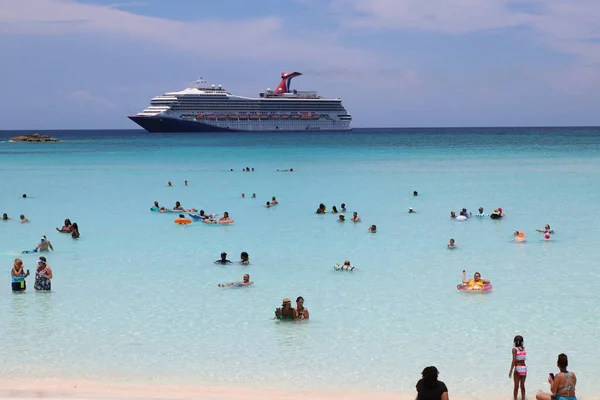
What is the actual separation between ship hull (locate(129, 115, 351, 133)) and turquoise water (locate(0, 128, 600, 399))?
444ft

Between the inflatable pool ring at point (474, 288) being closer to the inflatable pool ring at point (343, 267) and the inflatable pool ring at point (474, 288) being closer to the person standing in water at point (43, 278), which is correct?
the inflatable pool ring at point (343, 267)

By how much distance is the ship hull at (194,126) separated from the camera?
6993 inches

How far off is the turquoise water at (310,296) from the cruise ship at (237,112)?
133649 mm

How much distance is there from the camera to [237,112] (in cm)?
18050

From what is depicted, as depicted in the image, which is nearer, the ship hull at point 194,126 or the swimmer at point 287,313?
the swimmer at point 287,313

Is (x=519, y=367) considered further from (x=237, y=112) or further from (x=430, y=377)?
(x=237, y=112)

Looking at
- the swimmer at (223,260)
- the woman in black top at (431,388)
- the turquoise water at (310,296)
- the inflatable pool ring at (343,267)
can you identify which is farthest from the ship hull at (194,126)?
the woman in black top at (431,388)

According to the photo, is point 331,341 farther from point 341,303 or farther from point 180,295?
point 180,295

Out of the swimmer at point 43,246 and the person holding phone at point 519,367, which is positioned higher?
the person holding phone at point 519,367

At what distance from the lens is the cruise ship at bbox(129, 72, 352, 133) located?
575ft

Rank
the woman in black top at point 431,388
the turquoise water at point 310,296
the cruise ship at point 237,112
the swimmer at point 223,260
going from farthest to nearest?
the cruise ship at point 237,112, the swimmer at point 223,260, the turquoise water at point 310,296, the woman in black top at point 431,388

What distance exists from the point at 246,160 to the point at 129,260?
56.9 meters

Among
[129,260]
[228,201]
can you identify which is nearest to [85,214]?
[228,201]

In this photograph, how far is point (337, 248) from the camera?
88.4 feet
